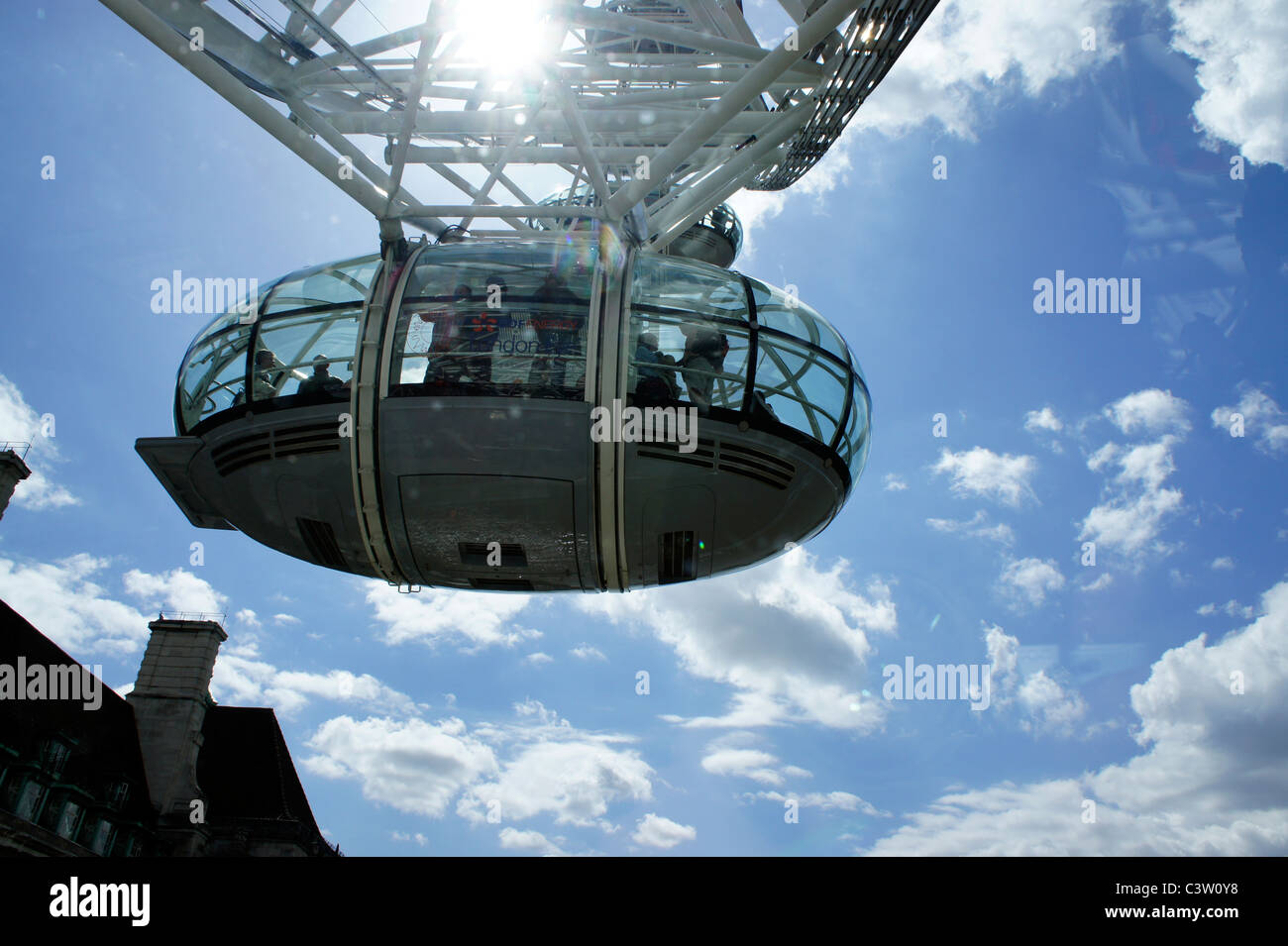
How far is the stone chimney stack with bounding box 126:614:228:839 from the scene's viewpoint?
41656 millimetres

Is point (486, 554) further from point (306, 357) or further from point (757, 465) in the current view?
point (757, 465)

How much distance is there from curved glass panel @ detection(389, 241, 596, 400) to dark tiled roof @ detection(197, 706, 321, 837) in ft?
139

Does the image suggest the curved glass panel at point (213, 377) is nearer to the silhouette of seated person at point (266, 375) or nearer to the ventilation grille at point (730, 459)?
the silhouette of seated person at point (266, 375)

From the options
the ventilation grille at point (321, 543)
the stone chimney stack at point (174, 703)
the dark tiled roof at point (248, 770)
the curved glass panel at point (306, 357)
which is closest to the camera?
the curved glass panel at point (306, 357)

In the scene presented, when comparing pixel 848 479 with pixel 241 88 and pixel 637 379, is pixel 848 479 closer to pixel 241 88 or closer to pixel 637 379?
pixel 637 379

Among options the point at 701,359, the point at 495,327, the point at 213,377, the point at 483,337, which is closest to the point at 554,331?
the point at 495,327

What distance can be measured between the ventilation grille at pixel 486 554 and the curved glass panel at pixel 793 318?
3.49 metres

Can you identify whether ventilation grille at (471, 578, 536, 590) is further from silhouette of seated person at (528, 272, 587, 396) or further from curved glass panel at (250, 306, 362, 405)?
curved glass panel at (250, 306, 362, 405)

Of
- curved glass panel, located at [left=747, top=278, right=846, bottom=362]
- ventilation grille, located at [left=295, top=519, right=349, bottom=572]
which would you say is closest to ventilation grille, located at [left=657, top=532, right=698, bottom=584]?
curved glass panel, located at [left=747, top=278, right=846, bottom=362]

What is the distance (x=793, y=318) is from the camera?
32.6ft

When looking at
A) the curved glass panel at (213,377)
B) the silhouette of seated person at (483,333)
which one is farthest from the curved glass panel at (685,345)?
the curved glass panel at (213,377)

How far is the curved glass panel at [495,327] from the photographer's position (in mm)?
8828
